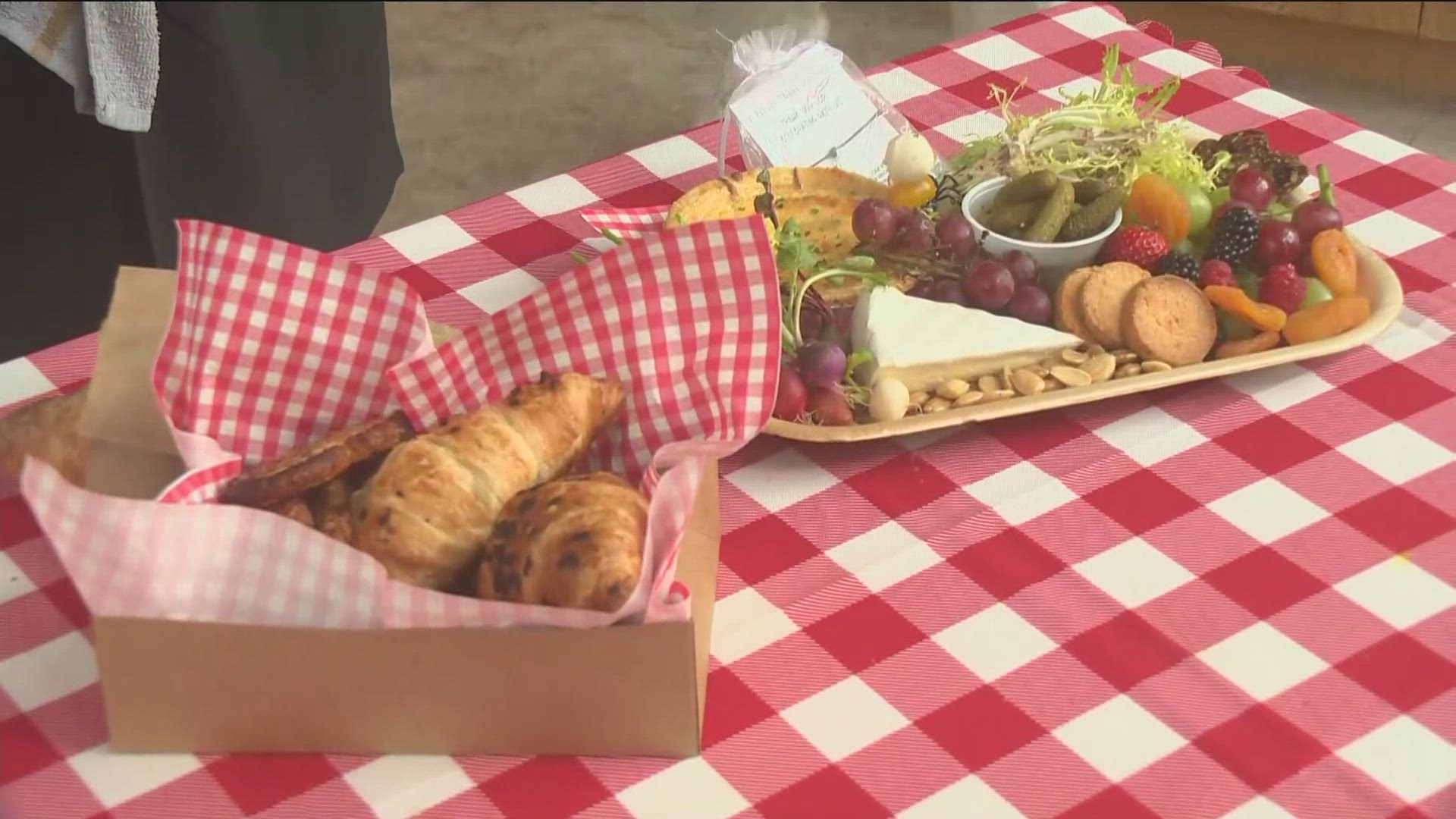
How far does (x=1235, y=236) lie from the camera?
131 centimetres

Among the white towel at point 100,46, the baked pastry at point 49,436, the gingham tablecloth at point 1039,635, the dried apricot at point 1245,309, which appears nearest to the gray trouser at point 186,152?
the white towel at point 100,46

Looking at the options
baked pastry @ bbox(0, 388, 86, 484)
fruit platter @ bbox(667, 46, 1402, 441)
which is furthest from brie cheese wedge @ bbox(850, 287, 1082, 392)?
baked pastry @ bbox(0, 388, 86, 484)

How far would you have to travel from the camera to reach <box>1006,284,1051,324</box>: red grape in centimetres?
126

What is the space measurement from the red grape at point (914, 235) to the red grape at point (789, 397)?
0.19 meters

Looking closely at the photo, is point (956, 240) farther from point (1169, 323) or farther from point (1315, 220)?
point (1315, 220)

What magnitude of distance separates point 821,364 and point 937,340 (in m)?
0.10

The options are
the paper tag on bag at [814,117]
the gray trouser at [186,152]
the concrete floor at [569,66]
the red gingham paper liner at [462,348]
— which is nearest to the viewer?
the red gingham paper liner at [462,348]

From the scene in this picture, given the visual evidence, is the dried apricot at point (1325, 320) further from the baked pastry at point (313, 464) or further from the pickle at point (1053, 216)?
the baked pastry at point (313, 464)

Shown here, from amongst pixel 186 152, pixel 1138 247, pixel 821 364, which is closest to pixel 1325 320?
pixel 1138 247

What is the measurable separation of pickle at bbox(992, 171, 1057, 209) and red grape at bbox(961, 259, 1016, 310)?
109 millimetres

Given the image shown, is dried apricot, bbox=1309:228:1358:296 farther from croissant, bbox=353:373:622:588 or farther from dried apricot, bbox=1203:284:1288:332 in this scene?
croissant, bbox=353:373:622:588

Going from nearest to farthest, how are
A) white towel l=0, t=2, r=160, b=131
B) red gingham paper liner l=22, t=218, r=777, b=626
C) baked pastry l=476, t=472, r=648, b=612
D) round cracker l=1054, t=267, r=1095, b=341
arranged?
baked pastry l=476, t=472, r=648, b=612 → red gingham paper liner l=22, t=218, r=777, b=626 → round cracker l=1054, t=267, r=1095, b=341 → white towel l=0, t=2, r=160, b=131

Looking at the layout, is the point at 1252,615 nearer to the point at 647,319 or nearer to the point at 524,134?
the point at 647,319

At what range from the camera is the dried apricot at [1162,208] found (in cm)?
134
